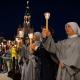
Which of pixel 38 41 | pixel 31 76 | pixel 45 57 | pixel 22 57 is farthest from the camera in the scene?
pixel 22 57

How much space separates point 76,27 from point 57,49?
519mm

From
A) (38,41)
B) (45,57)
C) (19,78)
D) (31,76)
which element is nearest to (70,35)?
(45,57)

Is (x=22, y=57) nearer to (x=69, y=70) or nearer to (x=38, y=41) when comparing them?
(x=38, y=41)

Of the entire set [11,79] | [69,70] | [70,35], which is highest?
[70,35]

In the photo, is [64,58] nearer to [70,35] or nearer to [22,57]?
[70,35]

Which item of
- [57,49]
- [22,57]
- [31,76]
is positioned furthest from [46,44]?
[22,57]

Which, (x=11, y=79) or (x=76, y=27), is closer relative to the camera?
(x=76, y=27)

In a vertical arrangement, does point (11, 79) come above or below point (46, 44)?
→ below

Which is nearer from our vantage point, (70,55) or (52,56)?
(70,55)

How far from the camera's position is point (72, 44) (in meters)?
7.62

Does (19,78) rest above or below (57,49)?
below

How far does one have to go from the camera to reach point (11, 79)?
11789 mm

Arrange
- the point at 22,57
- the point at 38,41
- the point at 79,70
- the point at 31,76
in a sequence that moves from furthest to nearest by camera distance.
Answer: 1. the point at 22,57
2. the point at 31,76
3. the point at 38,41
4. the point at 79,70

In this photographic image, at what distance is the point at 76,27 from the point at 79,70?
715mm
